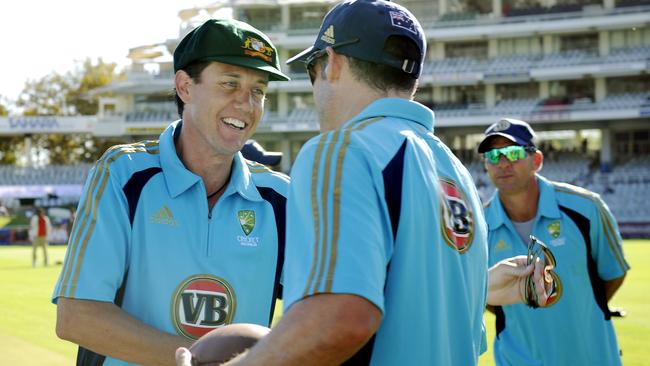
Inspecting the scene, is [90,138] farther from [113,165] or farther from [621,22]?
[113,165]

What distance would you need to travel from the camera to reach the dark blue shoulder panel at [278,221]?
3.86 m

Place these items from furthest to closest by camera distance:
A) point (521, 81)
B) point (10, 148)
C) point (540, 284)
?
point (10, 148), point (521, 81), point (540, 284)

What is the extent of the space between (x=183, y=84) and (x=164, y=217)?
0.66m

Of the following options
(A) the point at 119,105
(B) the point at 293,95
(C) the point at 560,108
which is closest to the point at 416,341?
(C) the point at 560,108

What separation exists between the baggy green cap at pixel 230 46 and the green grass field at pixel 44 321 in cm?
795

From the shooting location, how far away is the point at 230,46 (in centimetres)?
383

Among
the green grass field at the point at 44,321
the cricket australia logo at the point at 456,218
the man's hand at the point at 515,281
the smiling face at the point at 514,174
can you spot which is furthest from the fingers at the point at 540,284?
the green grass field at the point at 44,321

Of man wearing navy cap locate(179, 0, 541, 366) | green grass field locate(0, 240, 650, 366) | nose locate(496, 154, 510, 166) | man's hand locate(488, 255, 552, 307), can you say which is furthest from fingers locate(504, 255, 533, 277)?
green grass field locate(0, 240, 650, 366)

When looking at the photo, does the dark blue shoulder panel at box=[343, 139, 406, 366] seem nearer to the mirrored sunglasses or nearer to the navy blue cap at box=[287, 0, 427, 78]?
the navy blue cap at box=[287, 0, 427, 78]

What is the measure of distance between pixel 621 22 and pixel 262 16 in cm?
2806

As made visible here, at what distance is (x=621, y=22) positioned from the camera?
207 feet

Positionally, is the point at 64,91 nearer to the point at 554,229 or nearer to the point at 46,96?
the point at 46,96

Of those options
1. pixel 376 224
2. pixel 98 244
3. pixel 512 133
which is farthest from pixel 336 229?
pixel 512 133

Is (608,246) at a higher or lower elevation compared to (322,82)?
lower
